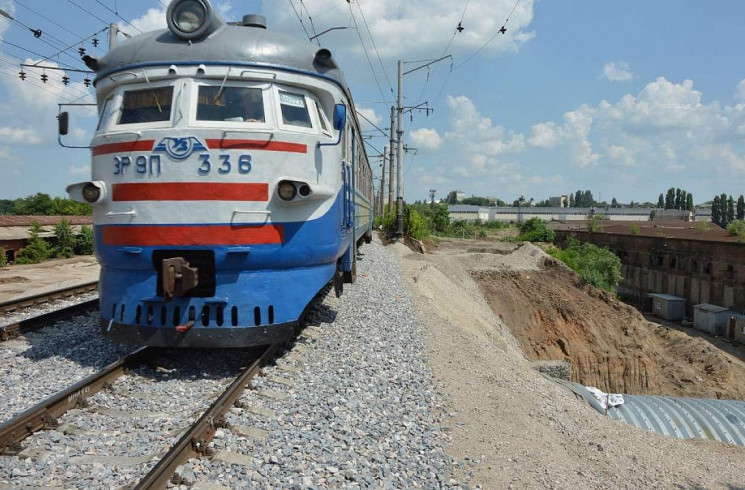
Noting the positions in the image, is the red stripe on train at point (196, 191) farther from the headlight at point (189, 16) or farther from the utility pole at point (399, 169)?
the utility pole at point (399, 169)

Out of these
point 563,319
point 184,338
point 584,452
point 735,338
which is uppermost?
point 184,338

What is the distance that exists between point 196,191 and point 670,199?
124716 mm

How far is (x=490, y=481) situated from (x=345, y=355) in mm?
2674

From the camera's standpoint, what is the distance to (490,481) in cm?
405

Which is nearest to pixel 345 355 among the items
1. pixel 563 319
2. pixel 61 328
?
pixel 61 328

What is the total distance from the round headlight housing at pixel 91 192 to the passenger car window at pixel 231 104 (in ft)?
4.29

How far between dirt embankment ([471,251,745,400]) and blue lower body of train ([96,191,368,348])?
14.5 metres

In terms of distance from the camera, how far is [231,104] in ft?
18.7

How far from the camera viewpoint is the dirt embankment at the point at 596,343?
19625mm

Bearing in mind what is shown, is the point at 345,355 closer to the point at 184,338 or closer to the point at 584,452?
the point at 184,338

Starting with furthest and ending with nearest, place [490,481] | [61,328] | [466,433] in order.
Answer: [61,328], [466,433], [490,481]

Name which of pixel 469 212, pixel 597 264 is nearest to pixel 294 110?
pixel 597 264

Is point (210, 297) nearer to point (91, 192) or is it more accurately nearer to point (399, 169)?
point (91, 192)

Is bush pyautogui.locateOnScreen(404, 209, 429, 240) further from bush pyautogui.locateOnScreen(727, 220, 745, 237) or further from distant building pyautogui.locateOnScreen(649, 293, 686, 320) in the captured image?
bush pyautogui.locateOnScreen(727, 220, 745, 237)
